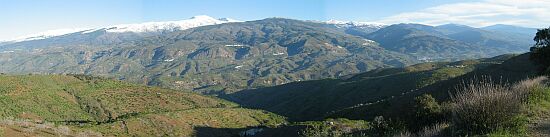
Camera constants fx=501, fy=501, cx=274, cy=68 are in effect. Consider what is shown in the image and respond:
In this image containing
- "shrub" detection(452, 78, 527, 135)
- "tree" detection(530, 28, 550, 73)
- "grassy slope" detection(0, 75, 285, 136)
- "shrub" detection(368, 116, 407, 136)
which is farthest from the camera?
"grassy slope" detection(0, 75, 285, 136)

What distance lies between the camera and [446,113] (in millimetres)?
18422

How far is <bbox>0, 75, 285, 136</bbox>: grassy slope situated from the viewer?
3949 inches

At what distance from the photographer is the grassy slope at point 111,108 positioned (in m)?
100

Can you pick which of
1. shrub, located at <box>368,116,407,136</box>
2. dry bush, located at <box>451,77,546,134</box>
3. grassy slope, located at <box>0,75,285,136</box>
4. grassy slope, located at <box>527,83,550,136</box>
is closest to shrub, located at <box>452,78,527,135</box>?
dry bush, located at <box>451,77,546,134</box>

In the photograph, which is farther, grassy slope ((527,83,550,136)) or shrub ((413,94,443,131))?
shrub ((413,94,443,131))

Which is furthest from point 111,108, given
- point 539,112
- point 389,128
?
→ point 539,112

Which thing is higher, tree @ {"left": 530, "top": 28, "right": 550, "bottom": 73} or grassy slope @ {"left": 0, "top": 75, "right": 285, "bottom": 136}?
tree @ {"left": 530, "top": 28, "right": 550, "bottom": 73}

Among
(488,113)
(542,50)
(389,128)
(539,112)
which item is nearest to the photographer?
(488,113)

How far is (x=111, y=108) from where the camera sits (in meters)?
130

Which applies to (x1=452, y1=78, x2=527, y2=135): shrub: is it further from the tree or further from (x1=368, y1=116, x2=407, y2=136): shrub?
the tree

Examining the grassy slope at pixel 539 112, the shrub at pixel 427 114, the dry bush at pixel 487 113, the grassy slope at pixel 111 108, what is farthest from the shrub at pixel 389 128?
the grassy slope at pixel 111 108

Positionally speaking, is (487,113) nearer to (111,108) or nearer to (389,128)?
(389,128)

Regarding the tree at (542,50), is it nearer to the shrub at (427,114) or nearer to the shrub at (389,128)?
the shrub at (427,114)

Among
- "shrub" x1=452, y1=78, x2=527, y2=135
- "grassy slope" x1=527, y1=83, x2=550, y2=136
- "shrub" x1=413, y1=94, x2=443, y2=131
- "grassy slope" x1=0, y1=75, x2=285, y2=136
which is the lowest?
"grassy slope" x1=0, y1=75, x2=285, y2=136
